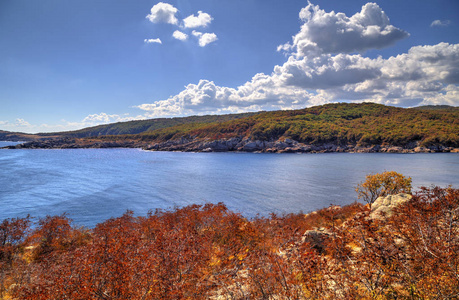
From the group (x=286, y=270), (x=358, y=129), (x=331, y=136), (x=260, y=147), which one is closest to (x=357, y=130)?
(x=358, y=129)

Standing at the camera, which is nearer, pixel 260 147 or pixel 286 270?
pixel 286 270

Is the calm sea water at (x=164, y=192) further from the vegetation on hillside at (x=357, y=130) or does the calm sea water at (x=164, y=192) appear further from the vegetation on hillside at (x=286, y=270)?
the vegetation on hillside at (x=357, y=130)

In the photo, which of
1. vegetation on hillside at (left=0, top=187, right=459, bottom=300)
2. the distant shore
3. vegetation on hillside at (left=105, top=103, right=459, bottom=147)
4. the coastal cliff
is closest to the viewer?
vegetation on hillside at (left=0, top=187, right=459, bottom=300)

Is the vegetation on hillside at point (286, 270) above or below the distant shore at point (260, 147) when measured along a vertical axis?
below

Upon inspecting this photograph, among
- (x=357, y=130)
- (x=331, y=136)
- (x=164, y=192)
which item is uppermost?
(x=357, y=130)

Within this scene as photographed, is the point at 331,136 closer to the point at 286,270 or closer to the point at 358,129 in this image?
the point at 358,129

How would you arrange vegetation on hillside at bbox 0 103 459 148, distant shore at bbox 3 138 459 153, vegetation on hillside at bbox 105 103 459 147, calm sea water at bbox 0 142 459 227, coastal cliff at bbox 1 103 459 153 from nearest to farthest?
1. calm sea water at bbox 0 142 459 227
2. distant shore at bbox 3 138 459 153
3. coastal cliff at bbox 1 103 459 153
4. vegetation on hillside at bbox 0 103 459 148
5. vegetation on hillside at bbox 105 103 459 147

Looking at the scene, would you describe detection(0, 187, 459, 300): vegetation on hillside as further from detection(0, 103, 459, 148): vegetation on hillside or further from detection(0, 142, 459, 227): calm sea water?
detection(0, 103, 459, 148): vegetation on hillside

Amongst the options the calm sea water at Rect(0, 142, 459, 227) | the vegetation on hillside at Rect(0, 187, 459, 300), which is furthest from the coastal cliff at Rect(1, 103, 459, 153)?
the vegetation on hillside at Rect(0, 187, 459, 300)

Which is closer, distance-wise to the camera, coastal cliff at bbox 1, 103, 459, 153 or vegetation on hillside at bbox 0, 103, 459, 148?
coastal cliff at bbox 1, 103, 459, 153

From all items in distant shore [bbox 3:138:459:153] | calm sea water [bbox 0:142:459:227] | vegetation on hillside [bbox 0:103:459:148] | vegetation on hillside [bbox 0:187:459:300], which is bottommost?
calm sea water [bbox 0:142:459:227]

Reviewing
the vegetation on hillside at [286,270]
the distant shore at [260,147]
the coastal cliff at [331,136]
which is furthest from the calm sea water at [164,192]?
the coastal cliff at [331,136]

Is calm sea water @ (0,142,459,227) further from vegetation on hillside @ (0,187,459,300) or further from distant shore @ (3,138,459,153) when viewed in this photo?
distant shore @ (3,138,459,153)

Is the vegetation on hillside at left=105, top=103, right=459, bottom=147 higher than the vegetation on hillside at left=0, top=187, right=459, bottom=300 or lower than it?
higher
